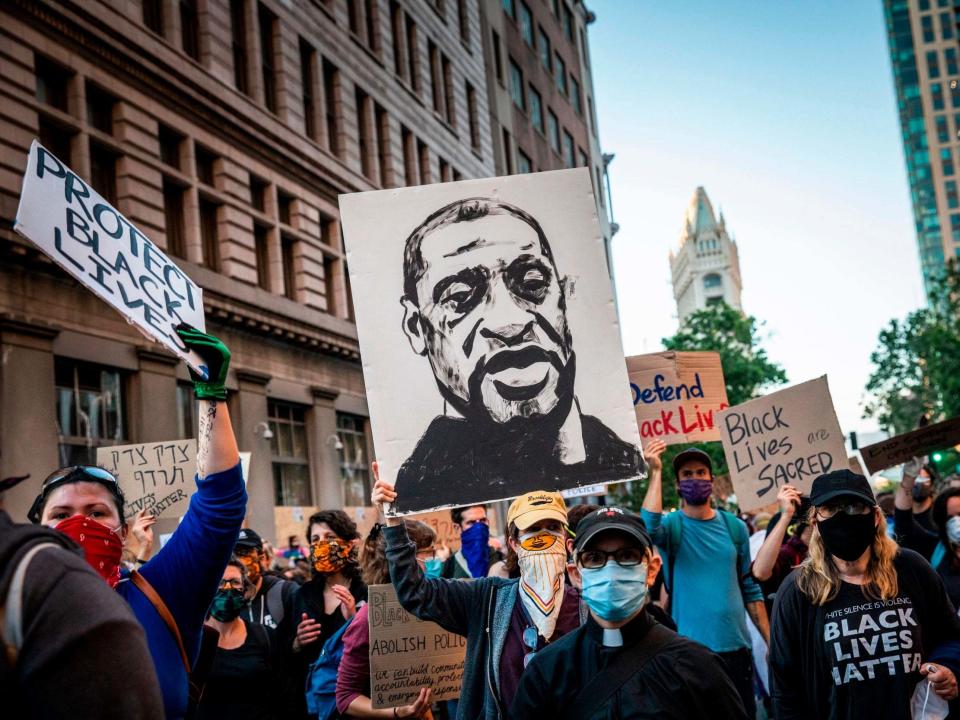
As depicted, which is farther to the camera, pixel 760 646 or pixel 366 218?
pixel 760 646

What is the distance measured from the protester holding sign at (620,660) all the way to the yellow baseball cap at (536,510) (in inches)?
46.2

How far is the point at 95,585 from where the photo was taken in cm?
197

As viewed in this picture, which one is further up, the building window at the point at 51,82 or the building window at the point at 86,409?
the building window at the point at 51,82

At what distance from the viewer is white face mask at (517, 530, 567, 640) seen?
485 centimetres

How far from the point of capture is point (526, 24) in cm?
5091

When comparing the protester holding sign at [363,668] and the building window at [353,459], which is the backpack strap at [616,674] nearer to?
the protester holding sign at [363,668]

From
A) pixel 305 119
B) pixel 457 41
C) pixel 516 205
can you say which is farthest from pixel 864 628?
pixel 457 41

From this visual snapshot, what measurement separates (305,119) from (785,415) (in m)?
22.8

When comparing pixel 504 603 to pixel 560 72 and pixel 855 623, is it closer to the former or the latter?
pixel 855 623

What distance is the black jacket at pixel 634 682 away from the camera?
334 centimetres

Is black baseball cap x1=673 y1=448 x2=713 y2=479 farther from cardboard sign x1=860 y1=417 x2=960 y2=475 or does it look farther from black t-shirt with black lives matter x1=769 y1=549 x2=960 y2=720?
black t-shirt with black lives matter x1=769 y1=549 x2=960 y2=720

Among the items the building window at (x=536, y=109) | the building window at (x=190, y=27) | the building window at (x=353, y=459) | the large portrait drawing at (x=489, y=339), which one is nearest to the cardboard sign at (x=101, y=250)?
the large portrait drawing at (x=489, y=339)

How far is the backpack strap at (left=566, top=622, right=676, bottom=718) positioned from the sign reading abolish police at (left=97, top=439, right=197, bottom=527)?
5.40m

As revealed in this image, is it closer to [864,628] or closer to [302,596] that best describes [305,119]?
[302,596]
